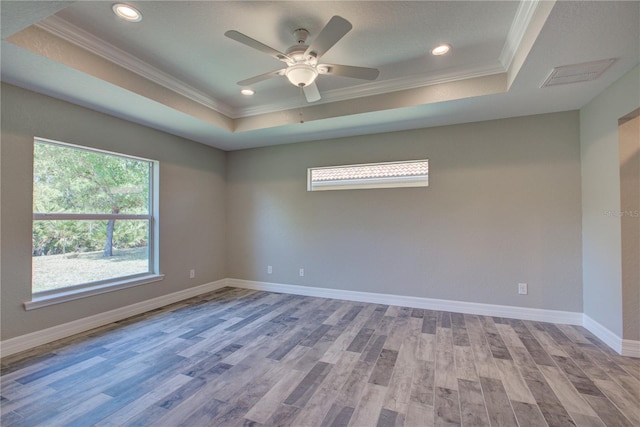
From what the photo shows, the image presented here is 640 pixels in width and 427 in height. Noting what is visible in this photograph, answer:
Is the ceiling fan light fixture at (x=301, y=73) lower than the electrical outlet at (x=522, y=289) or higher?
higher

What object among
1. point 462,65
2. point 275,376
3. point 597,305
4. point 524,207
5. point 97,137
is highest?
point 462,65

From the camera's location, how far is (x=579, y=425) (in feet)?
5.50

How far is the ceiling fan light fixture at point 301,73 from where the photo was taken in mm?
2230

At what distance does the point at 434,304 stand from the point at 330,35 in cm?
337

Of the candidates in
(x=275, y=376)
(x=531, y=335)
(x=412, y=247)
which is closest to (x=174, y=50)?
(x=275, y=376)

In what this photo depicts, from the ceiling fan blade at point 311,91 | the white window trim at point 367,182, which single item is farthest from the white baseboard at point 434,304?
the ceiling fan blade at point 311,91

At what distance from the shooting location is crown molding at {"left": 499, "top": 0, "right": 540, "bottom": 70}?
6.38ft

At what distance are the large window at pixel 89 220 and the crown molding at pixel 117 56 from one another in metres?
1.14

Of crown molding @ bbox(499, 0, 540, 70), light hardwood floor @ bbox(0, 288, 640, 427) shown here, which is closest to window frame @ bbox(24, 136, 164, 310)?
light hardwood floor @ bbox(0, 288, 640, 427)

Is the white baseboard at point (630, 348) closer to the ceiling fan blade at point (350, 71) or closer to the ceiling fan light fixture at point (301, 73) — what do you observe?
the ceiling fan blade at point (350, 71)

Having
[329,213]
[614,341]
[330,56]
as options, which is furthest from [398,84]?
[614,341]

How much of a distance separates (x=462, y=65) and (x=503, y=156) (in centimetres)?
134

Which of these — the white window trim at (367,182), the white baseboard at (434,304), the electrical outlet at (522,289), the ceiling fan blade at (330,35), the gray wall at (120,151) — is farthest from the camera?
the white window trim at (367,182)

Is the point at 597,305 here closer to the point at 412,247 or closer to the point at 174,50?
the point at 412,247
